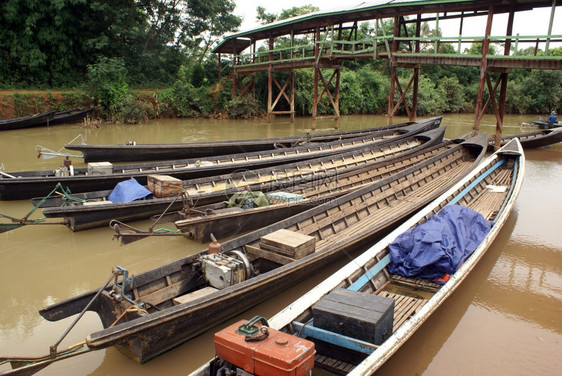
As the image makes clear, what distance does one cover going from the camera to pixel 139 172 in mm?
9766

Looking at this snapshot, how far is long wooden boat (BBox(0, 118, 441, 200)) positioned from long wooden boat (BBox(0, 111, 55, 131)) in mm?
10883

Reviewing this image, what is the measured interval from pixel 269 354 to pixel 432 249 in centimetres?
342

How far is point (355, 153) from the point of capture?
12.0 meters

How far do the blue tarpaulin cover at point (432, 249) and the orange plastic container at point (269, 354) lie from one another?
9.31 ft

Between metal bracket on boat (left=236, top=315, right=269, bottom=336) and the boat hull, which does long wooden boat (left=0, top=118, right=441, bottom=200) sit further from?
metal bracket on boat (left=236, top=315, right=269, bottom=336)

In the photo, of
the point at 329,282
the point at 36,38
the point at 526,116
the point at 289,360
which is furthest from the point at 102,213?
the point at 526,116

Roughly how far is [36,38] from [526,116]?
38010mm

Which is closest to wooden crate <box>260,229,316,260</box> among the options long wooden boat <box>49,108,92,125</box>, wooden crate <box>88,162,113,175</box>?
wooden crate <box>88,162,113,175</box>

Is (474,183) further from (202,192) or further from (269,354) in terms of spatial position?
(269,354)

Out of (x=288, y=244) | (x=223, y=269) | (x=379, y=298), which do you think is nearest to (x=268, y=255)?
(x=288, y=244)

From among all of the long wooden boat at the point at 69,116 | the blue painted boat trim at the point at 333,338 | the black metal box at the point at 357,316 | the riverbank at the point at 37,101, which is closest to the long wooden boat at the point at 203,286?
the blue painted boat trim at the point at 333,338

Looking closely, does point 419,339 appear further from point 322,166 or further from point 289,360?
point 322,166

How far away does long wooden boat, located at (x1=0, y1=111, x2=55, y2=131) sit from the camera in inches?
717

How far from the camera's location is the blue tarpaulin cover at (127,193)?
8172 mm
